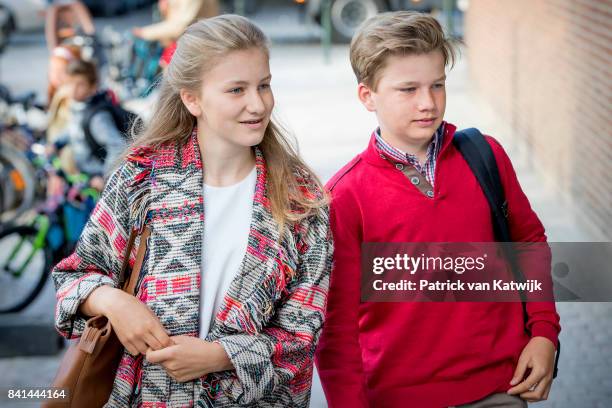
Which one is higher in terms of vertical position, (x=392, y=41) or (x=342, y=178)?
(x=392, y=41)

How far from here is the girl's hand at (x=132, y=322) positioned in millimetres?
2473

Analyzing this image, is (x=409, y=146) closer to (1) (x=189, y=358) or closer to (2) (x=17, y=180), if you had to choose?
(1) (x=189, y=358)

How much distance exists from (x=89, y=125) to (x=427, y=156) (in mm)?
3886

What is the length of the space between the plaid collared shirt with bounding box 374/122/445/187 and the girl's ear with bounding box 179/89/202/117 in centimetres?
54

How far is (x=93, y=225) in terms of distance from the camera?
8.59 ft

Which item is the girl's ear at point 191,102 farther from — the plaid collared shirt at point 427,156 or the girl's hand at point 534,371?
the girl's hand at point 534,371

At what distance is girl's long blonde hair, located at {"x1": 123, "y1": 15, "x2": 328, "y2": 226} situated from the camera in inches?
103

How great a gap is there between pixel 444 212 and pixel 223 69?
0.72m

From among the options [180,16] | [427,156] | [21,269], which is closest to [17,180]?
[21,269]

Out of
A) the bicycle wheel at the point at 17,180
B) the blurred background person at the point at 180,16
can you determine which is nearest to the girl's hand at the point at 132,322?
the bicycle wheel at the point at 17,180

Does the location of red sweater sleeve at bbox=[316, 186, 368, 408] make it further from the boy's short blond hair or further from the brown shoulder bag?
the brown shoulder bag

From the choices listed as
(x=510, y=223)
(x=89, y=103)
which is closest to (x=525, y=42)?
(x=89, y=103)

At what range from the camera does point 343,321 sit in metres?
2.72

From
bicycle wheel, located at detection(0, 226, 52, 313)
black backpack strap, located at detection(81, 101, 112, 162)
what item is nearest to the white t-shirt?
black backpack strap, located at detection(81, 101, 112, 162)
